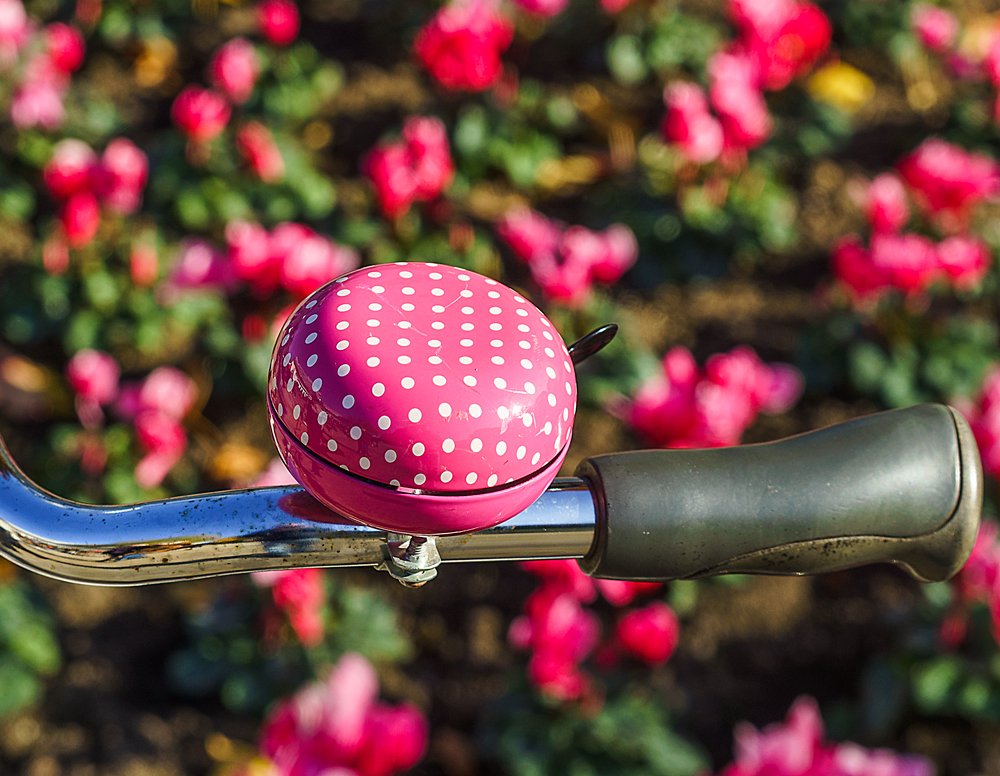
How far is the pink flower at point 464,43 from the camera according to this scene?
8.70 feet

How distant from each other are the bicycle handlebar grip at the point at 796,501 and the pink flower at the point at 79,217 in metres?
2.08

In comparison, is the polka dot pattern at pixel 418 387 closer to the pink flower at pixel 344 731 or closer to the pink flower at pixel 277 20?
the pink flower at pixel 344 731

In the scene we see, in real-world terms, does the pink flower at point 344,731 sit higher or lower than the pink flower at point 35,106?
lower

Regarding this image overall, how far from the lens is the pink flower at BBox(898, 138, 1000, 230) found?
251 centimetres

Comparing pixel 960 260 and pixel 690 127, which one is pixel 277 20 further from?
pixel 960 260

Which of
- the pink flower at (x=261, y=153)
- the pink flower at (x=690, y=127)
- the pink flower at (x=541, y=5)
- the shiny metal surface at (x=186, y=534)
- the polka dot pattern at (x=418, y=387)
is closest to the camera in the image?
the polka dot pattern at (x=418, y=387)

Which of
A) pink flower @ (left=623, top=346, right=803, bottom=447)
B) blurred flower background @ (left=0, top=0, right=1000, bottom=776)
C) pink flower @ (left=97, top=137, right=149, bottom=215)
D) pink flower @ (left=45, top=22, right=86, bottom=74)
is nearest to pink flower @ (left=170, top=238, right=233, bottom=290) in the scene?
blurred flower background @ (left=0, top=0, right=1000, bottom=776)

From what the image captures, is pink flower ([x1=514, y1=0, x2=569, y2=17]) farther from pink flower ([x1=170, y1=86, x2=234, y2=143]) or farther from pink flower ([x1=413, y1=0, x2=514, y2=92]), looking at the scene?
pink flower ([x1=170, y1=86, x2=234, y2=143])

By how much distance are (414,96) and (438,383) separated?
9.95ft

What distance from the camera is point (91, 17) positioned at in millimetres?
3498

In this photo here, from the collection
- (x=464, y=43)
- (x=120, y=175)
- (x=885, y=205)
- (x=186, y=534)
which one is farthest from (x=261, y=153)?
(x=186, y=534)

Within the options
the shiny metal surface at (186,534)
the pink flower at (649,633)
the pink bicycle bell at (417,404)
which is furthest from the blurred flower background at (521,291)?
the pink bicycle bell at (417,404)

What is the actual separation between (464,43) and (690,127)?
0.71 m

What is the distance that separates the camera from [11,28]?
2877mm
